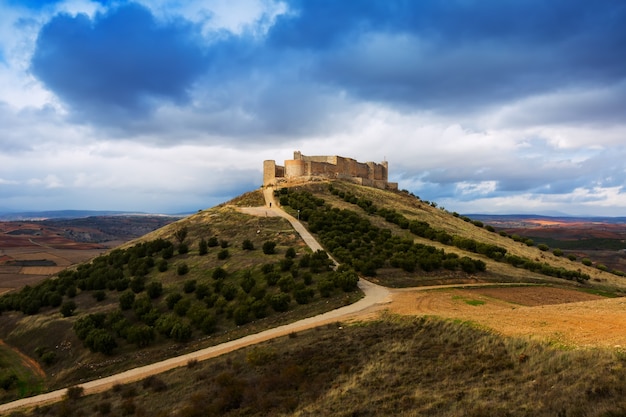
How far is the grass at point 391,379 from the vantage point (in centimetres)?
997

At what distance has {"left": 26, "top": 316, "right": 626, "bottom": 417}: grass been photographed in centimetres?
997

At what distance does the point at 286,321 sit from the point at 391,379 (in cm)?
1114

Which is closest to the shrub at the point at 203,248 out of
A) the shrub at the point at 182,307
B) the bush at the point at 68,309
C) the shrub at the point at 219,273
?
the shrub at the point at 219,273

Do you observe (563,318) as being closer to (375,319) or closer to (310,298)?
(375,319)

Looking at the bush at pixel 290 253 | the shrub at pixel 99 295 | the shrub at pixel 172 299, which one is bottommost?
the shrub at pixel 99 295

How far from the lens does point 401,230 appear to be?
46.4m

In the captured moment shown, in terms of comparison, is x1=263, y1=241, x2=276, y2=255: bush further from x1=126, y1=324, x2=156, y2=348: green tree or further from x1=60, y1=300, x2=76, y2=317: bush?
x1=60, y1=300, x2=76, y2=317: bush

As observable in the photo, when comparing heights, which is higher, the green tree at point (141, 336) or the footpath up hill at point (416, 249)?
the footpath up hill at point (416, 249)

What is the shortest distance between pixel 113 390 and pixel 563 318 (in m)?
20.2

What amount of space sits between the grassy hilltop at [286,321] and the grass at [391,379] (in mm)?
67

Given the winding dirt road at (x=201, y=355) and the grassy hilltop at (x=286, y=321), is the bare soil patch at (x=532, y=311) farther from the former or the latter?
the winding dirt road at (x=201, y=355)

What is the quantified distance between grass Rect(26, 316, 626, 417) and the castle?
50.2 m

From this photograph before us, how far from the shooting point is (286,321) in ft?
75.8

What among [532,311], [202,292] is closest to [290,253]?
[202,292]
